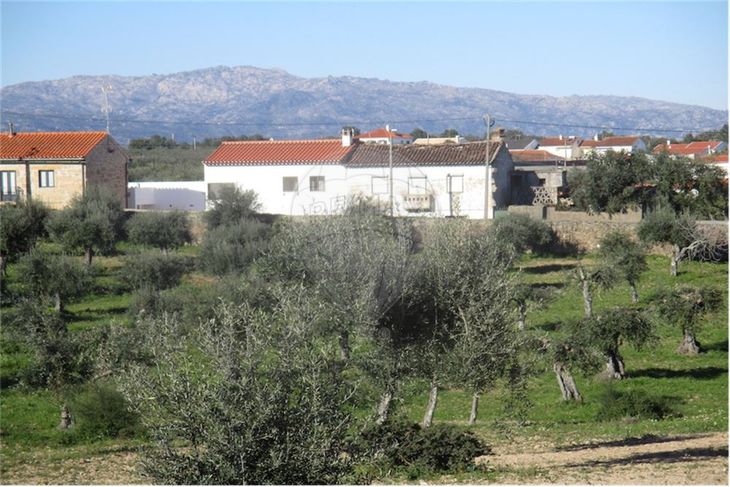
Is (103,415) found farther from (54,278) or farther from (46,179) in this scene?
(46,179)

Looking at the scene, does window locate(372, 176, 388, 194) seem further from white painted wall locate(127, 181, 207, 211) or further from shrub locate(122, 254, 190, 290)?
shrub locate(122, 254, 190, 290)

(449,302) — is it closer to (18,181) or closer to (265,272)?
(265,272)

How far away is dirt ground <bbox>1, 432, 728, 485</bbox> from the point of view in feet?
41.3

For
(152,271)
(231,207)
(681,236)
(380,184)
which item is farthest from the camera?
(380,184)

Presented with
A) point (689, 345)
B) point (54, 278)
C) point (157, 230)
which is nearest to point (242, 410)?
point (689, 345)

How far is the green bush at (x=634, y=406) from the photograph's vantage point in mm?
19172

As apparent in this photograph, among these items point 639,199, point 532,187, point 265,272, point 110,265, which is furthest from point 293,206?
point 265,272

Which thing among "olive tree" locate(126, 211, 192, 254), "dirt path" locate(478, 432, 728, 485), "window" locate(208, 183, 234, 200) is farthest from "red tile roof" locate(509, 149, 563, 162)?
"dirt path" locate(478, 432, 728, 485)

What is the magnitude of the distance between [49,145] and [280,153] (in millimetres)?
10812

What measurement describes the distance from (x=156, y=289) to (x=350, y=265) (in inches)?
682

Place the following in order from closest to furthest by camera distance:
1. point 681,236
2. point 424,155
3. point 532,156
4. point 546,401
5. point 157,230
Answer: point 546,401 → point 681,236 → point 157,230 → point 424,155 → point 532,156

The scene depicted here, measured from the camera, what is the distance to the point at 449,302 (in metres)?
14.3

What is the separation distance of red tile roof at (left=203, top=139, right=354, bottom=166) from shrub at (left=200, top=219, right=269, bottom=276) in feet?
30.0

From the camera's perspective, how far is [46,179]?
43.6 m
